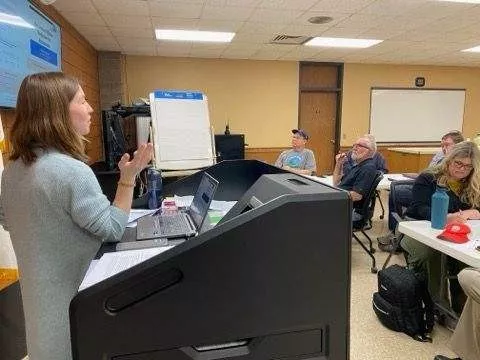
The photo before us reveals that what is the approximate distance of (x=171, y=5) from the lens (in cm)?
358

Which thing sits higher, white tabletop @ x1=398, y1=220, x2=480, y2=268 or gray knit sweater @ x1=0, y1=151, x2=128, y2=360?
gray knit sweater @ x1=0, y1=151, x2=128, y2=360

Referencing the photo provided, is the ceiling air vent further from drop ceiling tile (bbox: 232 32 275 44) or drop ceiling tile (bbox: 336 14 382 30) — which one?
drop ceiling tile (bbox: 336 14 382 30)

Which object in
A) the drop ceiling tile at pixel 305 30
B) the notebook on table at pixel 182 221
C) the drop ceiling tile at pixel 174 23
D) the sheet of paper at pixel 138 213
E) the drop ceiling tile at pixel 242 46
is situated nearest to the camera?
the notebook on table at pixel 182 221

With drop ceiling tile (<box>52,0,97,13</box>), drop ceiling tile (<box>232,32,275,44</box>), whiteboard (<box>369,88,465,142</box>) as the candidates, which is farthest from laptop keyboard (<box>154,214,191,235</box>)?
whiteboard (<box>369,88,465,142</box>)

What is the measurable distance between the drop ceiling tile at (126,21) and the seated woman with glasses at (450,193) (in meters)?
3.32

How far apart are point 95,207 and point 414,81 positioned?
299 inches

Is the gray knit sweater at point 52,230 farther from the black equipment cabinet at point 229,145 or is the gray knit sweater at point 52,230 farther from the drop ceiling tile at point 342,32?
the black equipment cabinet at point 229,145

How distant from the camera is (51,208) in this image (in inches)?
37.0

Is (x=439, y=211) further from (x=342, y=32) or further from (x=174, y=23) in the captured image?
(x=174, y=23)

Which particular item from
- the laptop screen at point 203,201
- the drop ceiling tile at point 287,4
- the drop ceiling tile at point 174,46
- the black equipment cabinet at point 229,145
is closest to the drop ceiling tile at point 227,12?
the drop ceiling tile at point 287,4

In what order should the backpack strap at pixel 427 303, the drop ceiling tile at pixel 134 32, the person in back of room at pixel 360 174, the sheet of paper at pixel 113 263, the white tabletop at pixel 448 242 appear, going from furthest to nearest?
1. the drop ceiling tile at pixel 134 32
2. the person in back of room at pixel 360 174
3. the backpack strap at pixel 427 303
4. the white tabletop at pixel 448 242
5. the sheet of paper at pixel 113 263

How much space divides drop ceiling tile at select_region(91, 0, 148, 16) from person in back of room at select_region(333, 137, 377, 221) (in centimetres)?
255

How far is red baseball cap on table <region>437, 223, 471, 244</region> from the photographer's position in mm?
1914

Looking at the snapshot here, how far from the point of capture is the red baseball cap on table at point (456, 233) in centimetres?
191
